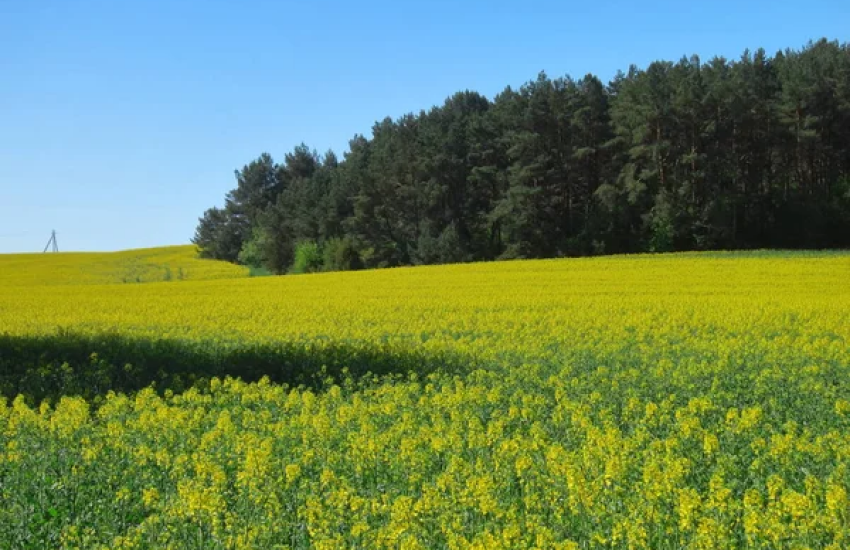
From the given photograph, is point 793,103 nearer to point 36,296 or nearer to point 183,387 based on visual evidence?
point 36,296

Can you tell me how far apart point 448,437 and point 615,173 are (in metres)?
58.3

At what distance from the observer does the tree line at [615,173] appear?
190 feet

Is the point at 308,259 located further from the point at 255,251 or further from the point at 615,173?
the point at 615,173

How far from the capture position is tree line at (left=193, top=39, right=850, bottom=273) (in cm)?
5791

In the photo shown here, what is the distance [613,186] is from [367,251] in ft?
65.0

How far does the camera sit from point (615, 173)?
6450cm

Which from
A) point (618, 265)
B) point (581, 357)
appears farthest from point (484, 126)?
point (581, 357)

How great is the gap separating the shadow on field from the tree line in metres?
42.8

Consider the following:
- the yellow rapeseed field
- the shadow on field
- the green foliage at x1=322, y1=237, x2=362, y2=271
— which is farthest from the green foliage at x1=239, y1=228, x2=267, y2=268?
the shadow on field

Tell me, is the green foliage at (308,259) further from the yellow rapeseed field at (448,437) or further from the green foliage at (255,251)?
the yellow rapeseed field at (448,437)

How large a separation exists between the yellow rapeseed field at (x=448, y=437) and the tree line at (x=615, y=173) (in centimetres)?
3748

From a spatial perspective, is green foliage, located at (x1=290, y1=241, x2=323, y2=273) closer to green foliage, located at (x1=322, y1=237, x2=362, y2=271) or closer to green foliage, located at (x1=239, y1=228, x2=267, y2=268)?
green foliage, located at (x1=322, y1=237, x2=362, y2=271)

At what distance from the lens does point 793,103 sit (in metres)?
60.6

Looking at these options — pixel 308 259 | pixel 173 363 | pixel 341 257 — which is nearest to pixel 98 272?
pixel 341 257
